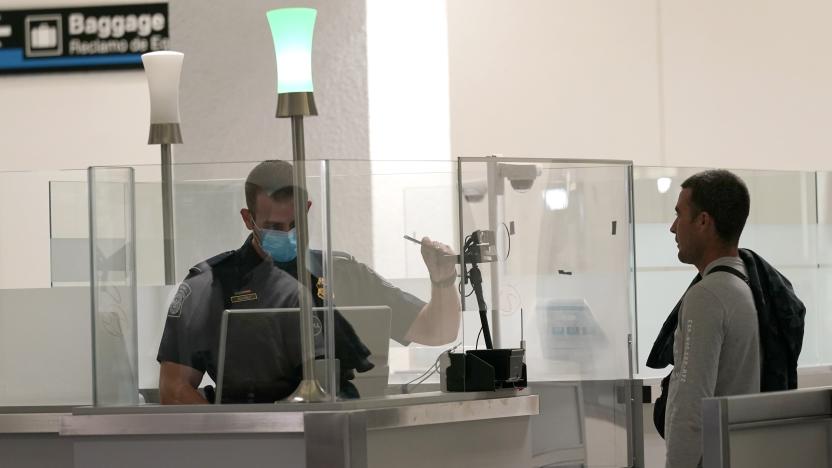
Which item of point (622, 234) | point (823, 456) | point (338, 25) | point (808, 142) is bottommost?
point (823, 456)

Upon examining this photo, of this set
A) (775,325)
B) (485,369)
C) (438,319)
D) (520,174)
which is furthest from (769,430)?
(520,174)

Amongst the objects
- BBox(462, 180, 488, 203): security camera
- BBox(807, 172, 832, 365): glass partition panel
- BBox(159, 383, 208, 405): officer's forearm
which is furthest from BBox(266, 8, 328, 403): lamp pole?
BBox(807, 172, 832, 365): glass partition panel

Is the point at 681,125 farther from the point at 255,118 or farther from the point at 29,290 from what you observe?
the point at 29,290

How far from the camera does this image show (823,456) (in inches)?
96.9

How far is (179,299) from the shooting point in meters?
2.76

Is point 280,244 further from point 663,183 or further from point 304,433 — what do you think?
point 663,183

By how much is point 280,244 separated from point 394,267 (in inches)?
12.4

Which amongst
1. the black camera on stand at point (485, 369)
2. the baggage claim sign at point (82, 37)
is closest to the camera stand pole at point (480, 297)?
the black camera on stand at point (485, 369)

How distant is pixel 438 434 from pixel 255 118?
2.08 metres

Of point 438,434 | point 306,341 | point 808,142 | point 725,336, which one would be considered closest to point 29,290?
point 306,341

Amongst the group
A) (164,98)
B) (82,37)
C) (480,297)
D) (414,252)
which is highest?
(82,37)

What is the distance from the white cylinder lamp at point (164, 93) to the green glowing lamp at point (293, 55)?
582mm

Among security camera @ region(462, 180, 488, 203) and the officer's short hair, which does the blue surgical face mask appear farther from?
security camera @ region(462, 180, 488, 203)

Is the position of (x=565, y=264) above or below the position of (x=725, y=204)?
below
